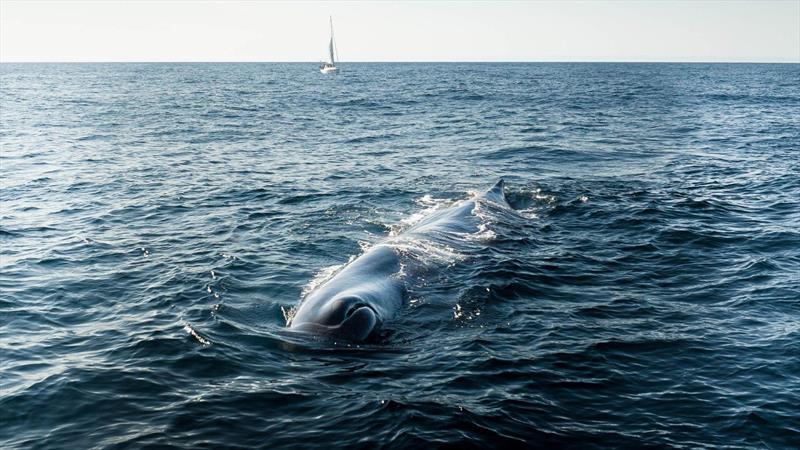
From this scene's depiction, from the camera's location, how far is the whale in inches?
503

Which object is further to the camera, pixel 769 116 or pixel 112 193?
pixel 769 116

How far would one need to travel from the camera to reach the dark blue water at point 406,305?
1002 cm

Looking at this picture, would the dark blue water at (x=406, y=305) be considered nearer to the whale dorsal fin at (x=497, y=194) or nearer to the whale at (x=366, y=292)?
the whale at (x=366, y=292)

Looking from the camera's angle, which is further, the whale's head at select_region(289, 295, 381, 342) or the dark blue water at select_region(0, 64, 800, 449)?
the whale's head at select_region(289, 295, 381, 342)

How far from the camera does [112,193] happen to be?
87.4 feet

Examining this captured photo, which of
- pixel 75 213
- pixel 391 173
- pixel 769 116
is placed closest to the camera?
pixel 75 213

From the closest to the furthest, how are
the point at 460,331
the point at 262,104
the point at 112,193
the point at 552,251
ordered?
the point at 460,331 < the point at 552,251 < the point at 112,193 < the point at 262,104

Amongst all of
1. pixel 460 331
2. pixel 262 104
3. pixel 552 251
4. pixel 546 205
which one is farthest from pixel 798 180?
pixel 262 104

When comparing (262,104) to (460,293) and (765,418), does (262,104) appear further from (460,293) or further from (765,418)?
(765,418)

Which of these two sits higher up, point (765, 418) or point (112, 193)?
point (112, 193)

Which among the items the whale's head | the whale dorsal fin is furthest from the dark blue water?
the whale dorsal fin

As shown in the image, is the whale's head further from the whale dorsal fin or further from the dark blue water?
the whale dorsal fin

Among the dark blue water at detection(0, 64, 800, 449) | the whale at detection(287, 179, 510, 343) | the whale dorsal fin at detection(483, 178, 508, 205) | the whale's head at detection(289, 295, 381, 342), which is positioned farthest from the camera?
the whale dorsal fin at detection(483, 178, 508, 205)

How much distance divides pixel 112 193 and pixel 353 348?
1878 centimetres
